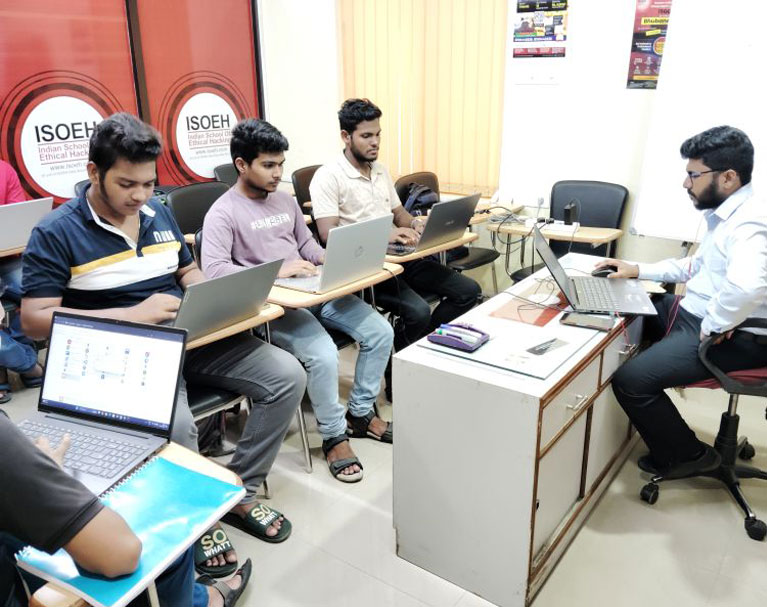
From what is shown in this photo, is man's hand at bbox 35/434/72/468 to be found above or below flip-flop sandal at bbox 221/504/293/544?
above

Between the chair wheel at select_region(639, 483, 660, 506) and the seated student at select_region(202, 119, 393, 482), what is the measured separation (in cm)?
101

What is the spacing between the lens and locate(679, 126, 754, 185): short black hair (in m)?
2.05

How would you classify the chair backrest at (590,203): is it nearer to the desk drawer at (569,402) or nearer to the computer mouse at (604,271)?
the computer mouse at (604,271)

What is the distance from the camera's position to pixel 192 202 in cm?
330

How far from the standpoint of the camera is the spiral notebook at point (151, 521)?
938mm

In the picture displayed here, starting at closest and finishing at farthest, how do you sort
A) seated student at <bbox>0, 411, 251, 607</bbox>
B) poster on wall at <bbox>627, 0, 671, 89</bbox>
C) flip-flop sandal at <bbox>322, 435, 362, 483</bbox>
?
seated student at <bbox>0, 411, 251, 607</bbox> → flip-flop sandal at <bbox>322, 435, 362, 483</bbox> → poster on wall at <bbox>627, 0, 671, 89</bbox>

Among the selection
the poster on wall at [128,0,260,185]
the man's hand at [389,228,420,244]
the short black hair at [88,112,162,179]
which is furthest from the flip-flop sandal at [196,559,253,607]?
the poster on wall at [128,0,260,185]

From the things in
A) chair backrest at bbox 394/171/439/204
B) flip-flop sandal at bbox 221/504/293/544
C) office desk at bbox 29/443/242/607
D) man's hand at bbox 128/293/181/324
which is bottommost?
flip-flop sandal at bbox 221/504/293/544

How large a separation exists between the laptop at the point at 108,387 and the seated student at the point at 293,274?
3.04 feet

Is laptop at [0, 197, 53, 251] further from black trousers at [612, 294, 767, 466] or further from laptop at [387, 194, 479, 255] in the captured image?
black trousers at [612, 294, 767, 466]

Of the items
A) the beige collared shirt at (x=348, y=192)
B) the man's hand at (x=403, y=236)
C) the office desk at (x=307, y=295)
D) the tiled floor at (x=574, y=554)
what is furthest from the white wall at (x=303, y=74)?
the tiled floor at (x=574, y=554)

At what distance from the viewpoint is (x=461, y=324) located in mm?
1890

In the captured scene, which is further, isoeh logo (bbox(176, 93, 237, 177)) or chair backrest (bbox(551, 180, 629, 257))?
isoeh logo (bbox(176, 93, 237, 177))

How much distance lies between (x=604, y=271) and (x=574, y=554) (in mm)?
1073
